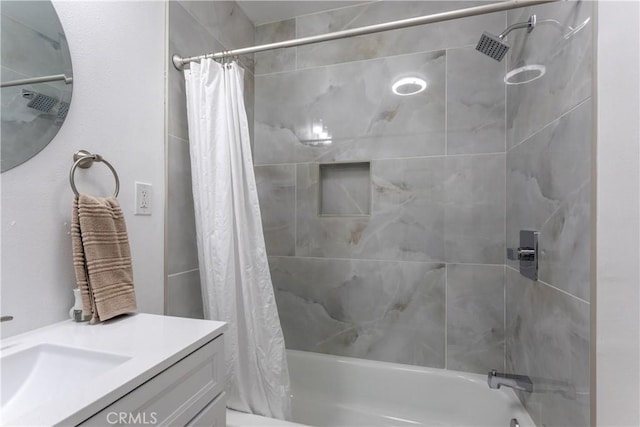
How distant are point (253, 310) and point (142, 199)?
2.06ft

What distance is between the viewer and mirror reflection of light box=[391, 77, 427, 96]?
66.1 inches

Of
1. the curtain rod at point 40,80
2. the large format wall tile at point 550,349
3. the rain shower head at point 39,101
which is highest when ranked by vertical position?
the curtain rod at point 40,80

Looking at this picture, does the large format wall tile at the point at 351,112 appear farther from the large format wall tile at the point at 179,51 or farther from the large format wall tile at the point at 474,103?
the large format wall tile at the point at 179,51

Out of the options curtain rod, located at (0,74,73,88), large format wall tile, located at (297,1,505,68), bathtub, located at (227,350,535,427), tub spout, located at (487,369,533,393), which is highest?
large format wall tile, located at (297,1,505,68)

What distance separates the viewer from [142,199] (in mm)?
1146

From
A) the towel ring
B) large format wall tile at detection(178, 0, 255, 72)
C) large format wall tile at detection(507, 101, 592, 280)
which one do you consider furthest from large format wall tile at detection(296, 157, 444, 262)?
the towel ring

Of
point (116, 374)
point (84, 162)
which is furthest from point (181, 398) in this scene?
point (84, 162)

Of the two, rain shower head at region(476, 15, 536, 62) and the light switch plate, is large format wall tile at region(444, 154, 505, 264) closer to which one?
rain shower head at region(476, 15, 536, 62)

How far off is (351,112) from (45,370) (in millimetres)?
1706

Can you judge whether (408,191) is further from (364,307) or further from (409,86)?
(364,307)

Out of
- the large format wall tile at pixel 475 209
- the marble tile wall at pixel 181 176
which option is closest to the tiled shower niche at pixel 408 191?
the large format wall tile at pixel 475 209

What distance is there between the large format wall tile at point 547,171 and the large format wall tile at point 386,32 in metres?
0.74

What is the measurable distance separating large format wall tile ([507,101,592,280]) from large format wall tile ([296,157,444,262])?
0.35 m

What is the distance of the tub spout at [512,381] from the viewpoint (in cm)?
127
